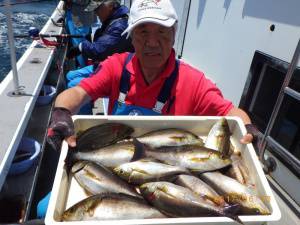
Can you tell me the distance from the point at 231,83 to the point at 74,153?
1767mm

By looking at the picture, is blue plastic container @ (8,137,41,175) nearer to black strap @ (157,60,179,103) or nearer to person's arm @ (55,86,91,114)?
person's arm @ (55,86,91,114)

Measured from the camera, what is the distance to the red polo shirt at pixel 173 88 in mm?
2186

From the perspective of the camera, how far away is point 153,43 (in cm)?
204

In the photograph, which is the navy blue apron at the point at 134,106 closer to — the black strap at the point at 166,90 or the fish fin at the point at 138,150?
the black strap at the point at 166,90

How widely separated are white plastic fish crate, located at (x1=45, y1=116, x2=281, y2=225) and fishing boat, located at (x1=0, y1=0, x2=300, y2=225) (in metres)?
0.24

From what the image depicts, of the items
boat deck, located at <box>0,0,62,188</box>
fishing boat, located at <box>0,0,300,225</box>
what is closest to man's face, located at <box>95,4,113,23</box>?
boat deck, located at <box>0,0,62,188</box>

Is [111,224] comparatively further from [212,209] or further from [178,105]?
[178,105]

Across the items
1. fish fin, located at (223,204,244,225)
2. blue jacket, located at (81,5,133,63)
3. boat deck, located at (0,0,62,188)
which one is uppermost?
fish fin, located at (223,204,244,225)

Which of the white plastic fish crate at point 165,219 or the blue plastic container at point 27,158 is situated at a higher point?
the white plastic fish crate at point 165,219

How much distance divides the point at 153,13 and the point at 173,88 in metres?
0.55

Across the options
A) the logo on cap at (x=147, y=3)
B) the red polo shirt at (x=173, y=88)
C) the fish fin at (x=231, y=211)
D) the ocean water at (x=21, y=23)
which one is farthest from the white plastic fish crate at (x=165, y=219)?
the ocean water at (x=21, y=23)

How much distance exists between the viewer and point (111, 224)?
1140mm

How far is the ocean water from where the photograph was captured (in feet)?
21.9

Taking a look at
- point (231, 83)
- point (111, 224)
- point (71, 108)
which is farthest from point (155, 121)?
point (231, 83)
